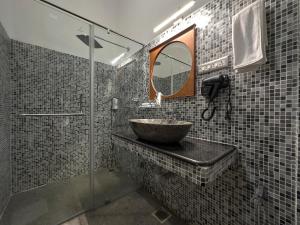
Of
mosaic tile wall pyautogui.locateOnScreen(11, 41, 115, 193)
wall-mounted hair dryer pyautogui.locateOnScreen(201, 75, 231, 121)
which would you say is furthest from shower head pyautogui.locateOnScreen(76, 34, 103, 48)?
wall-mounted hair dryer pyautogui.locateOnScreen(201, 75, 231, 121)

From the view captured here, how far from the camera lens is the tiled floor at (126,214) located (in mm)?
1351

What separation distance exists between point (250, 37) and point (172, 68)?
77 centimetres

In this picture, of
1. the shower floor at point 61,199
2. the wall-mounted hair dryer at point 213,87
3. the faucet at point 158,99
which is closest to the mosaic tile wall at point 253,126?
the wall-mounted hair dryer at point 213,87

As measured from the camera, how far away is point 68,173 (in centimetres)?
209

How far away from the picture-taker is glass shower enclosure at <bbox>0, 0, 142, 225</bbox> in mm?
1631

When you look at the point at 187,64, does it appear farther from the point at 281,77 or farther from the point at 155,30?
the point at 155,30

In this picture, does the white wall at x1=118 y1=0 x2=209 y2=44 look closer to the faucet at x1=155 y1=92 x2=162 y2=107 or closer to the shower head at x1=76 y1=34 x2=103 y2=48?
the shower head at x1=76 y1=34 x2=103 y2=48

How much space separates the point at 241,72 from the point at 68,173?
2.47 meters

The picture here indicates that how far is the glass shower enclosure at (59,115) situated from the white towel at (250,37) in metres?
1.47

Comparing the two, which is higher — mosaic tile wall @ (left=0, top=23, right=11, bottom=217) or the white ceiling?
the white ceiling

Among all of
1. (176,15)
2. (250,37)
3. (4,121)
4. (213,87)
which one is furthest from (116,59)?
(250,37)

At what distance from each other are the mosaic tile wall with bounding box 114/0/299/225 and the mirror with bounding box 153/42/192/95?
5.6 inches

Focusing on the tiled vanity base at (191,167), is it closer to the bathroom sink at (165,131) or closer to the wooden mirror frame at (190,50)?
the bathroom sink at (165,131)

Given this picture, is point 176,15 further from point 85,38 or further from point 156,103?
point 85,38
